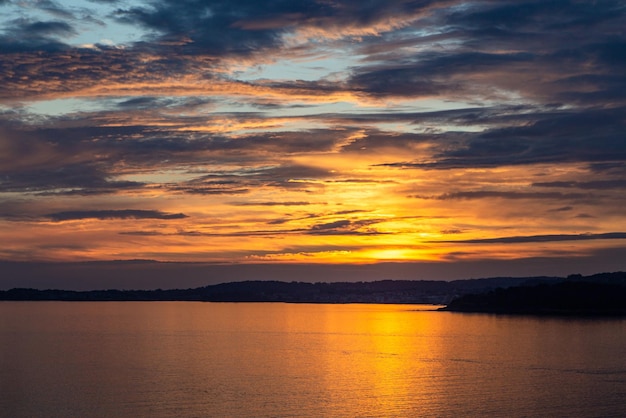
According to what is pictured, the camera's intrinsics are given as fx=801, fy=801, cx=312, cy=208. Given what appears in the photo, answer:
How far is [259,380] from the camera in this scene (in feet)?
220

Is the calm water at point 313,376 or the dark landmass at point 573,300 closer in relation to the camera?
the calm water at point 313,376

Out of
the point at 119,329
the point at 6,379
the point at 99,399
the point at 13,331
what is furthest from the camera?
the point at 119,329

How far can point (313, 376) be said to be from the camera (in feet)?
232

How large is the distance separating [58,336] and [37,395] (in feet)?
211

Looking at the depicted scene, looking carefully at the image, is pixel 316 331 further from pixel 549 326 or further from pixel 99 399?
pixel 99 399

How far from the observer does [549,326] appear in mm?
137250

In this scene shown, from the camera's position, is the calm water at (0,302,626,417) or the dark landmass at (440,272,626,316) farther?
the dark landmass at (440,272,626,316)

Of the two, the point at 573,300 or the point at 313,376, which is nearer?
the point at 313,376

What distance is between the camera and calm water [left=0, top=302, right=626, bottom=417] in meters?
53.7

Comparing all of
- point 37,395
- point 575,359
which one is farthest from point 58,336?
point 575,359

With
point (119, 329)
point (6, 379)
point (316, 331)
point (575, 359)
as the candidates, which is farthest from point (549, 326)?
point (6, 379)

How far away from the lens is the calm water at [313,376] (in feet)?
176

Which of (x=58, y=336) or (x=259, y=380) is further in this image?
(x=58, y=336)

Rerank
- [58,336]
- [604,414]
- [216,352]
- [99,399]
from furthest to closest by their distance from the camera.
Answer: [58,336] → [216,352] → [99,399] → [604,414]
